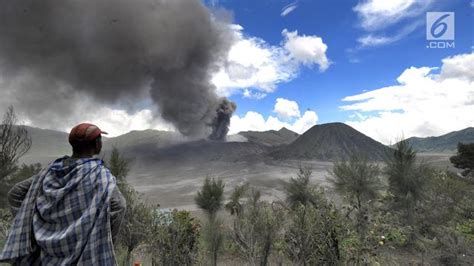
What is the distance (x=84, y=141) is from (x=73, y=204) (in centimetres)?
34

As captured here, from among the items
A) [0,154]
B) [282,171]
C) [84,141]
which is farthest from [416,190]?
[282,171]

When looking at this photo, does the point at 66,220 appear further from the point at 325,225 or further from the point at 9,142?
the point at 9,142

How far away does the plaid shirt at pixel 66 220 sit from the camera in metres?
1.69

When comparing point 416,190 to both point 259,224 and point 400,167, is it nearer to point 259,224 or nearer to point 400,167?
point 400,167

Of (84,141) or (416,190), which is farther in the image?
(416,190)

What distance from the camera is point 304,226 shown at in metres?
6.19

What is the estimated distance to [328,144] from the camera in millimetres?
116250

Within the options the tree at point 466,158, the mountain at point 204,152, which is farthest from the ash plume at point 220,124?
the tree at point 466,158

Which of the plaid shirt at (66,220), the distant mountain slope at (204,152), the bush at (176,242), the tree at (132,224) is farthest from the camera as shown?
the distant mountain slope at (204,152)

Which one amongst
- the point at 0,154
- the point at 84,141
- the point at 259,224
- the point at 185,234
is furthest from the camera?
the point at 0,154

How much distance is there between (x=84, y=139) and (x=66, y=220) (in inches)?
17.0

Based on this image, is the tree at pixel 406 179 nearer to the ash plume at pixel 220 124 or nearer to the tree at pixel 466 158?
the tree at pixel 466 158

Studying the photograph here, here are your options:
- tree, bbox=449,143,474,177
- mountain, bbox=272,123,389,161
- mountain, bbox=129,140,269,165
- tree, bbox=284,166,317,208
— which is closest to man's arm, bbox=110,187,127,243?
tree, bbox=284,166,317,208

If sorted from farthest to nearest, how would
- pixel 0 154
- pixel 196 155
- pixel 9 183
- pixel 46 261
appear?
1. pixel 196 155
2. pixel 9 183
3. pixel 0 154
4. pixel 46 261
